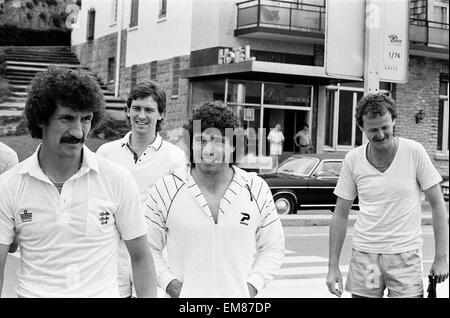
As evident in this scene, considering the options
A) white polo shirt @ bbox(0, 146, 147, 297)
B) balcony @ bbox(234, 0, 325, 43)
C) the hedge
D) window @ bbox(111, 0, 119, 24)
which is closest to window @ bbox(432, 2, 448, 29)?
balcony @ bbox(234, 0, 325, 43)

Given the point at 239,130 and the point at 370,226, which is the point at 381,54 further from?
the point at 239,130

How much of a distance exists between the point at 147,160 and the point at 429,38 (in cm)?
567

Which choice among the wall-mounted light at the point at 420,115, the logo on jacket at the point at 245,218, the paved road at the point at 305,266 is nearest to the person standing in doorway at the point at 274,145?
the paved road at the point at 305,266

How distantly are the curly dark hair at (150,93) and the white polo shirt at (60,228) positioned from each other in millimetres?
1055

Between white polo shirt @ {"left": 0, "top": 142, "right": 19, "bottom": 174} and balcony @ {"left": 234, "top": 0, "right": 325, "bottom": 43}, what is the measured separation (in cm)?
158

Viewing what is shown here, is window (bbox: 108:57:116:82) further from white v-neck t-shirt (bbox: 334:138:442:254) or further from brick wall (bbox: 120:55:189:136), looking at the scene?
white v-neck t-shirt (bbox: 334:138:442:254)

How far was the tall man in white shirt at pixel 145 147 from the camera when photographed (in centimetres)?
312

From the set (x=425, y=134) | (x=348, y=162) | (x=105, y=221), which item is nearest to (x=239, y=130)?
(x=105, y=221)

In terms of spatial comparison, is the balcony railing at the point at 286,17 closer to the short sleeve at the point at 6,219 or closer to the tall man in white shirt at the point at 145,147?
the tall man in white shirt at the point at 145,147

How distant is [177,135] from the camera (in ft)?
11.4

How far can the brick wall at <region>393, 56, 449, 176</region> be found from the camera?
540cm

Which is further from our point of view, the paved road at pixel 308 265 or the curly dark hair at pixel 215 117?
the paved road at pixel 308 265

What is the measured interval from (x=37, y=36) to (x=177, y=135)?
93 cm

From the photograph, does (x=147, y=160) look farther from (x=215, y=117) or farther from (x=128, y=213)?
(x=128, y=213)
